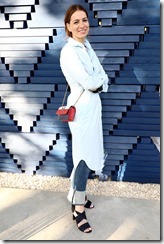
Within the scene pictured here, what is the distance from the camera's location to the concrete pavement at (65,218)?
2.58 meters

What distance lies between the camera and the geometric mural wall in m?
2.91

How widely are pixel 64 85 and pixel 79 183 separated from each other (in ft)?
3.53

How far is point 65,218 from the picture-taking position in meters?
2.82

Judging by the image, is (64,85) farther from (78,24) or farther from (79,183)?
(79,183)

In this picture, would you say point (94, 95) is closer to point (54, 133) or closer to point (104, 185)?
point (54, 133)

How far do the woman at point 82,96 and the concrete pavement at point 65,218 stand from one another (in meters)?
0.14

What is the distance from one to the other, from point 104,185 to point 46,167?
0.72 meters

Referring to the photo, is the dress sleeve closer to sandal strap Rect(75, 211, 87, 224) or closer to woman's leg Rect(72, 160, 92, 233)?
woman's leg Rect(72, 160, 92, 233)

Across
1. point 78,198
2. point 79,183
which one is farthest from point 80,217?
point 79,183

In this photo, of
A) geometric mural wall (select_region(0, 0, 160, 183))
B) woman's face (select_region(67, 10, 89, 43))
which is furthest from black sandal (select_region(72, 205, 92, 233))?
woman's face (select_region(67, 10, 89, 43))

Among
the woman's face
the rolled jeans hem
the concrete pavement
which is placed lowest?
the concrete pavement

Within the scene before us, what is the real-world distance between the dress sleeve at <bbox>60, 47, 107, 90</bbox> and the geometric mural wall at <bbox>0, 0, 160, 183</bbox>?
0.70 metres

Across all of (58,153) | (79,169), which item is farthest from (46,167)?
(79,169)

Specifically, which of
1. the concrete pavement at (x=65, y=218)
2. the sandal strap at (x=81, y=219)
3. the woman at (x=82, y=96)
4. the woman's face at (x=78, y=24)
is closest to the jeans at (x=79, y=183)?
the woman at (x=82, y=96)
